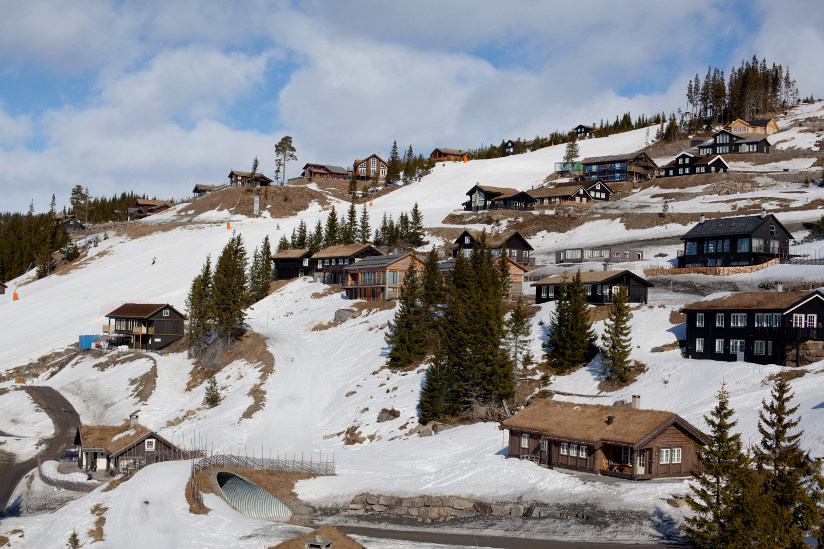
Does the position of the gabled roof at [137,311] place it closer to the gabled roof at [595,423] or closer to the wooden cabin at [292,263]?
the wooden cabin at [292,263]

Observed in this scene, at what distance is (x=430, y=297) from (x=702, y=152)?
112 m

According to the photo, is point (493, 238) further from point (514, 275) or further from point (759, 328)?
point (759, 328)

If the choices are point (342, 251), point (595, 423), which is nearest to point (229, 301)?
point (342, 251)

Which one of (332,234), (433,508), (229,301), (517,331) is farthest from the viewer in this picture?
(332,234)

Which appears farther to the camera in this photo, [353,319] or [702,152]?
[702,152]

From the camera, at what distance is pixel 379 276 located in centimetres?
9944

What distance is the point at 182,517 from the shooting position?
4003 centimetres

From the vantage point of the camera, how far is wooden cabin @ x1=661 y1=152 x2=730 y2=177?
146750 millimetres

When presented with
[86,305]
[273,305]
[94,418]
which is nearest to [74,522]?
[94,418]

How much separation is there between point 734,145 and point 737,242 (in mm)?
87856

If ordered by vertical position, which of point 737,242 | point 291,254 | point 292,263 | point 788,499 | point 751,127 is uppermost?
point 751,127

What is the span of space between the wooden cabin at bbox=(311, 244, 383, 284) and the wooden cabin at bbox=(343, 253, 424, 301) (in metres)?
5.35

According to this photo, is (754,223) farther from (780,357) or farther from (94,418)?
(94,418)

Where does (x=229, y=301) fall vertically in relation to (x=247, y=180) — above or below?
below
